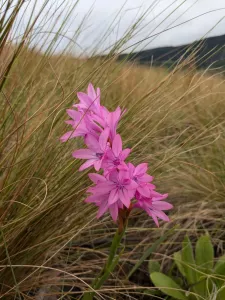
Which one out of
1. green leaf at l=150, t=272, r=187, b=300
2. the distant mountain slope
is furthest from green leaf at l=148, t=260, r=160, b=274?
the distant mountain slope

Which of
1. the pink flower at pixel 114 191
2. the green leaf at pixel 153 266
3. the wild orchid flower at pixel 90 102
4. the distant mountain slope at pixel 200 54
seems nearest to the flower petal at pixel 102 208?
the pink flower at pixel 114 191

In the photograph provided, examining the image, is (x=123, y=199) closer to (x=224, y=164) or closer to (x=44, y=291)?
(x=44, y=291)

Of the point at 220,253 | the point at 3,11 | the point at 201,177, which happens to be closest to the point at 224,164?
the point at 201,177

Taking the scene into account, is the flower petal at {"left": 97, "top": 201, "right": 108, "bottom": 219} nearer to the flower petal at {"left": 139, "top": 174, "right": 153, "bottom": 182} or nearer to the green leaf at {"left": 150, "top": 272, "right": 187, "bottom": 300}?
the flower petal at {"left": 139, "top": 174, "right": 153, "bottom": 182}

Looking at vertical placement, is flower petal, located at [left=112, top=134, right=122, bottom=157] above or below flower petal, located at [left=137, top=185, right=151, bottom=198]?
above

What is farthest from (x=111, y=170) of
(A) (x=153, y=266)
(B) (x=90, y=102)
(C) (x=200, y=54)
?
(C) (x=200, y=54)

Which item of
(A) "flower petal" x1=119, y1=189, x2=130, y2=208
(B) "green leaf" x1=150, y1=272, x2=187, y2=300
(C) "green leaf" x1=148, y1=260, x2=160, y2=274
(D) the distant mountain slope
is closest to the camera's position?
(A) "flower petal" x1=119, y1=189, x2=130, y2=208

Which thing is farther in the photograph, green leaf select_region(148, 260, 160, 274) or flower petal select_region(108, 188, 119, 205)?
green leaf select_region(148, 260, 160, 274)
